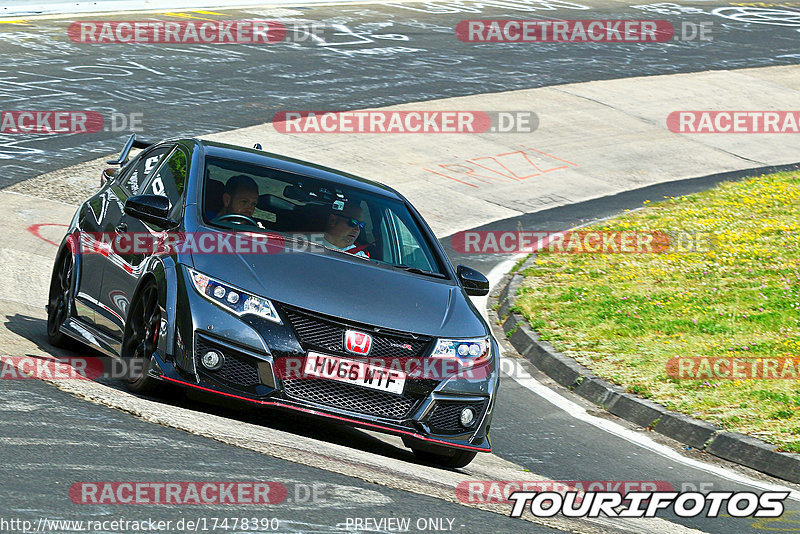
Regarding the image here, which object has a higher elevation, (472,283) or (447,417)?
(472,283)

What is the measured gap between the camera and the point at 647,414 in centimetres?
916

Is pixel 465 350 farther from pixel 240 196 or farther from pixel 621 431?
pixel 621 431

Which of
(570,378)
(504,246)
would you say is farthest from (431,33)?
(570,378)

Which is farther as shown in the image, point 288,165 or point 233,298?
point 288,165

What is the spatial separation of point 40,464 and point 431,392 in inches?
86.2

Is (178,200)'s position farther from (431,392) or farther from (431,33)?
(431,33)

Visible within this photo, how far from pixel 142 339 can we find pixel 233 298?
790 millimetres

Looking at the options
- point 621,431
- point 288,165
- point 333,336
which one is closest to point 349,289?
point 333,336

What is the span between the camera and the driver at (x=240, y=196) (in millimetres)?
7324

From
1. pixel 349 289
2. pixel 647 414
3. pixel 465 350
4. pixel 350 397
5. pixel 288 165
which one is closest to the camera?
pixel 350 397

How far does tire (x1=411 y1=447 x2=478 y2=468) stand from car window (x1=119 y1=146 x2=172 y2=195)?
273 centimetres

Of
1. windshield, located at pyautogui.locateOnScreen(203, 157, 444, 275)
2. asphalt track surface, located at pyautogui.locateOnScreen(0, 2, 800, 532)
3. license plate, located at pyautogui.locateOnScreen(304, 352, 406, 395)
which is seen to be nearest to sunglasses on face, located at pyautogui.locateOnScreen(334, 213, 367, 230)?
windshield, located at pyautogui.locateOnScreen(203, 157, 444, 275)

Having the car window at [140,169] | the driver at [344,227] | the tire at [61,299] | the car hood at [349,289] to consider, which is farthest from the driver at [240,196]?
the tire at [61,299]

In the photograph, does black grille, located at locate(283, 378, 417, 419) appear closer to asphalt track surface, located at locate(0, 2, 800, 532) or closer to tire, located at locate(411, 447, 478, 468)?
asphalt track surface, located at locate(0, 2, 800, 532)
